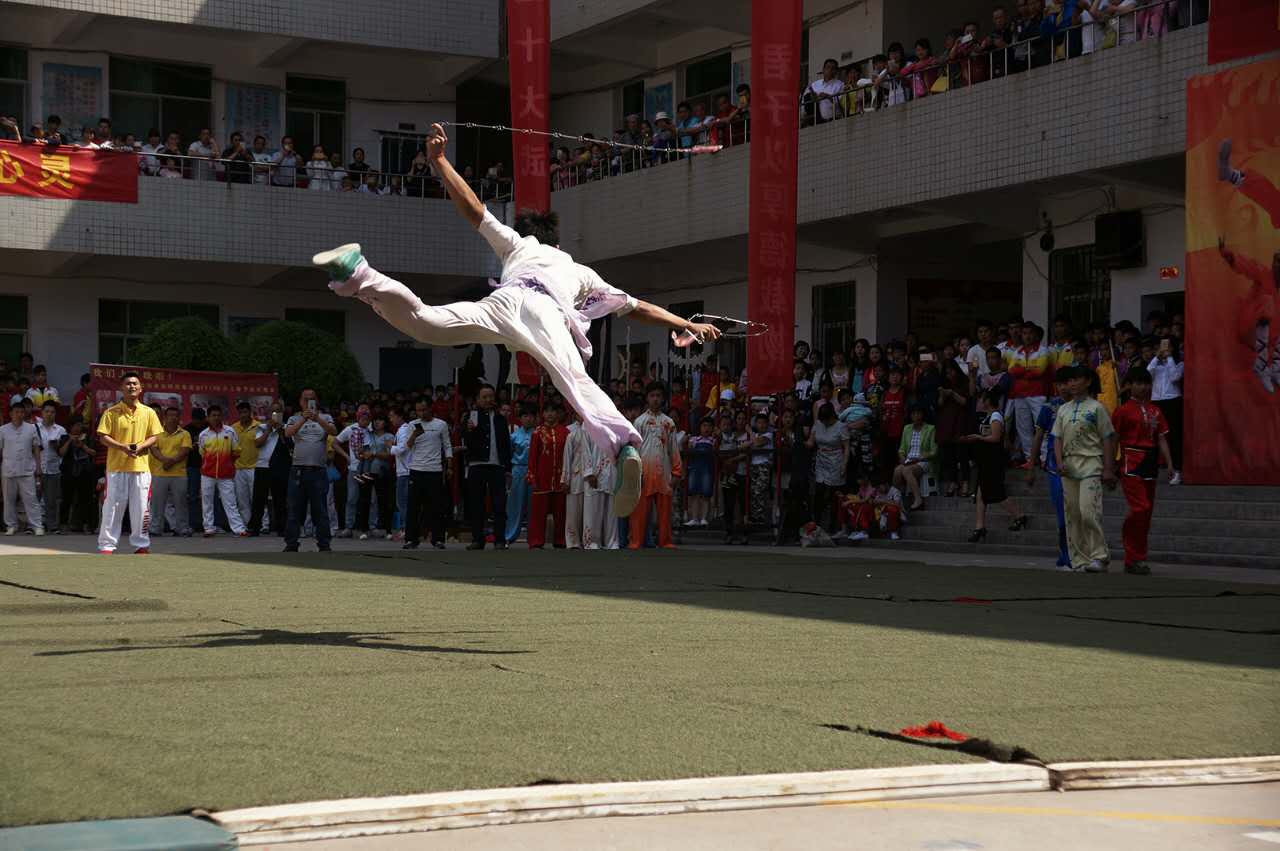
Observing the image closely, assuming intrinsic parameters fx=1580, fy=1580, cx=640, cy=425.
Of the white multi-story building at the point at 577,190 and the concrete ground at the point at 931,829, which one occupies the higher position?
the white multi-story building at the point at 577,190

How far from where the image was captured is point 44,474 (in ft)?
75.8

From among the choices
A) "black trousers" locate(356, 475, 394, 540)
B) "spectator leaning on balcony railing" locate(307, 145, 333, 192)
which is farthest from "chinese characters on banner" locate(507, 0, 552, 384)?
"spectator leaning on balcony railing" locate(307, 145, 333, 192)

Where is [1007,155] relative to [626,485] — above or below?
above

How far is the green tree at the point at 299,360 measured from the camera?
28.4m

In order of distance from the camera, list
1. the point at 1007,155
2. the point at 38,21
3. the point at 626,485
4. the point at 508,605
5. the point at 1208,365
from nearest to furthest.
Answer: the point at 626,485 → the point at 508,605 → the point at 1208,365 → the point at 1007,155 → the point at 38,21

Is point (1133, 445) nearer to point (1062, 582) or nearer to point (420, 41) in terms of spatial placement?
point (1062, 582)

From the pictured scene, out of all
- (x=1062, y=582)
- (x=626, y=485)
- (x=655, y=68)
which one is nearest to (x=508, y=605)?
(x=626, y=485)

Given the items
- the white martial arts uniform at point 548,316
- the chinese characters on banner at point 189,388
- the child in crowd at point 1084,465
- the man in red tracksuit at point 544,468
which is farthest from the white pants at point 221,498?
the white martial arts uniform at point 548,316

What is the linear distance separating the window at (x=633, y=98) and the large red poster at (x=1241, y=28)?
1564 centimetres

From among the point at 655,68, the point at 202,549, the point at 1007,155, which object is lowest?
the point at 202,549

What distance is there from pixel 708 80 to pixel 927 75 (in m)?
7.79

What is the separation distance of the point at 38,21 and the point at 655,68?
38.8ft

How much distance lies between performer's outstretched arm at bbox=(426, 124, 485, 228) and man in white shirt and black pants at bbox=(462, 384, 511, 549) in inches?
379

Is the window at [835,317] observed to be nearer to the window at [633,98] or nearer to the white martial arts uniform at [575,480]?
the window at [633,98]
